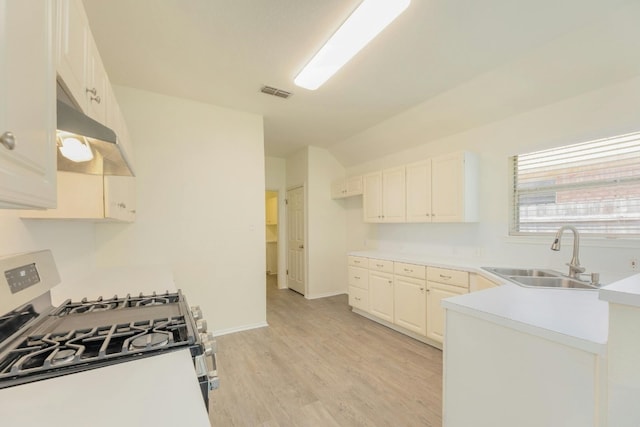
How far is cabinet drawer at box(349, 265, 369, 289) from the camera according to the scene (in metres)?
3.82

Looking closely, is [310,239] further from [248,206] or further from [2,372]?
[2,372]

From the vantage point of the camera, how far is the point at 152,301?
1.51m

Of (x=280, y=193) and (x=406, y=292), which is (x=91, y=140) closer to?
(x=406, y=292)

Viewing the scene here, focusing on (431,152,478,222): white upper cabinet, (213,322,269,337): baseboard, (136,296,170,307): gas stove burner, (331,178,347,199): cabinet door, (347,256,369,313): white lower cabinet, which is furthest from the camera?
(331,178,347,199): cabinet door

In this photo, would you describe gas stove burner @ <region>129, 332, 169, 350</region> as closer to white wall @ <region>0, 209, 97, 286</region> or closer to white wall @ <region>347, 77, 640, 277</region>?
white wall @ <region>0, 209, 97, 286</region>

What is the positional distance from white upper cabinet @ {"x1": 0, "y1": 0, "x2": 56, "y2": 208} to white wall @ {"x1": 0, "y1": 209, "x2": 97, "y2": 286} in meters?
0.91

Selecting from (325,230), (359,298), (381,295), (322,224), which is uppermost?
(322,224)

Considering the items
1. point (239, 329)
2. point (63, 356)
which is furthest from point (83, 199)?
point (239, 329)

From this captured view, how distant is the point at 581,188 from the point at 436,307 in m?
1.75

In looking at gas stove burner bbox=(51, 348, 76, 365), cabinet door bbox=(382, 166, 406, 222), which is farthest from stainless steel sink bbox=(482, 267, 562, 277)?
gas stove burner bbox=(51, 348, 76, 365)

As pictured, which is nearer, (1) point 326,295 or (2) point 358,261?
(2) point 358,261

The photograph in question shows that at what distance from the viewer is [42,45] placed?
69 cm

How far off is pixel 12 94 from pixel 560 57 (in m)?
3.17

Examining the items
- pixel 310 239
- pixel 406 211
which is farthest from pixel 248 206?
pixel 406 211
